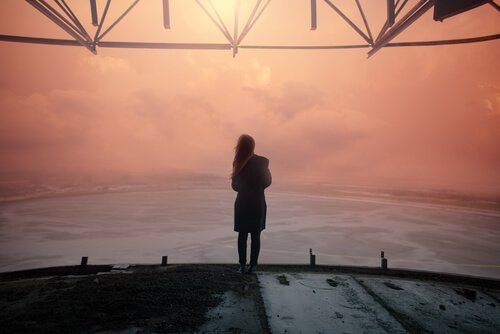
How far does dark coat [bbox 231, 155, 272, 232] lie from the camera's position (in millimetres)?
3088

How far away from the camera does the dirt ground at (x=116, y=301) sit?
6.22ft

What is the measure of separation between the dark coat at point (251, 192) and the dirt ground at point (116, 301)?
0.59 m

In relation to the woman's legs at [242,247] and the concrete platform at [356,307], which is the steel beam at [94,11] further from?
the concrete platform at [356,307]

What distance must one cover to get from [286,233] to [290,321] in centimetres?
2312

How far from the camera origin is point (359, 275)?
3.24 m

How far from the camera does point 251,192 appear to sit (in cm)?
311

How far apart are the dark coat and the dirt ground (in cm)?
59

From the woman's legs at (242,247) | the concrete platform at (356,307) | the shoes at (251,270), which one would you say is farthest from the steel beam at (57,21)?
the concrete platform at (356,307)

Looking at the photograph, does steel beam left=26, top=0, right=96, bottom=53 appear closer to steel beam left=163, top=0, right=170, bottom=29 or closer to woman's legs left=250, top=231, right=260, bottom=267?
steel beam left=163, top=0, right=170, bottom=29

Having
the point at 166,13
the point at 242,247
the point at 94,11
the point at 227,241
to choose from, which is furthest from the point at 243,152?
the point at 227,241

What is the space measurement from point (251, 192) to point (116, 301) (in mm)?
1665

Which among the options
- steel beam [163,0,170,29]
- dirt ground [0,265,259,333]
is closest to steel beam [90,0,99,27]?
steel beam [163,0,170,29]

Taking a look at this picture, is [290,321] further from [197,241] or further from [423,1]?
[197,241]

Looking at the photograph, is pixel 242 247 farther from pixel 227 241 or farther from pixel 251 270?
pixel 227 241
